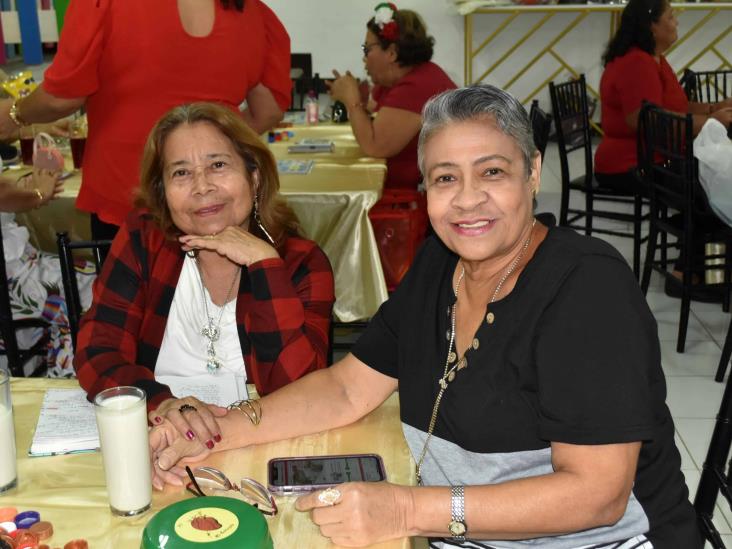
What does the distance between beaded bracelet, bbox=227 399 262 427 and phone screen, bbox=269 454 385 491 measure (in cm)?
11

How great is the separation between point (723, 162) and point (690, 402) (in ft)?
3.23

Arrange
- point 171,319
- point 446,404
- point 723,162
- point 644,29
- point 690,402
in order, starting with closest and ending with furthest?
point 446,404
point 171,319
point 690,402
point 723,162
point 644,29

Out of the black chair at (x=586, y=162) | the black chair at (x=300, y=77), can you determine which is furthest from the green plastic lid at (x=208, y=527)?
the black chair at (x=300, y=77)

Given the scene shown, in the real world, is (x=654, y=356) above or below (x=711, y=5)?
below

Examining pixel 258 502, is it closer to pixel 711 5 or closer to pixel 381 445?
pixel 381 445

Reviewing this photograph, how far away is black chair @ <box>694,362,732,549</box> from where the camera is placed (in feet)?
4.45

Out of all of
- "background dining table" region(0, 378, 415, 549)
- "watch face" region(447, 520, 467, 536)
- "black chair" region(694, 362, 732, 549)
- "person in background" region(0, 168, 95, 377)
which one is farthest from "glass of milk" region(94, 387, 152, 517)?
"person in background" region(0, 168, 95, 377)

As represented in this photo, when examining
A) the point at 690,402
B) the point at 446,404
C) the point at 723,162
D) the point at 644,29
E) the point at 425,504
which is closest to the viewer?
the point at 425,504

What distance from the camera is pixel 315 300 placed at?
1.84 m

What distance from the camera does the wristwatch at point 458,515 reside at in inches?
46.5

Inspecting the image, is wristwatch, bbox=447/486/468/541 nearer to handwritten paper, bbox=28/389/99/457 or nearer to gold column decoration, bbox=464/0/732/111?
handwritten paper, bbox=28/389/99/457

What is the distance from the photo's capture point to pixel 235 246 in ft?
5.88

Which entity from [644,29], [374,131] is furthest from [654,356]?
[644,29]

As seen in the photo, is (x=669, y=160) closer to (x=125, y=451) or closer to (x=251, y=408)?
(x=251, y=408)
